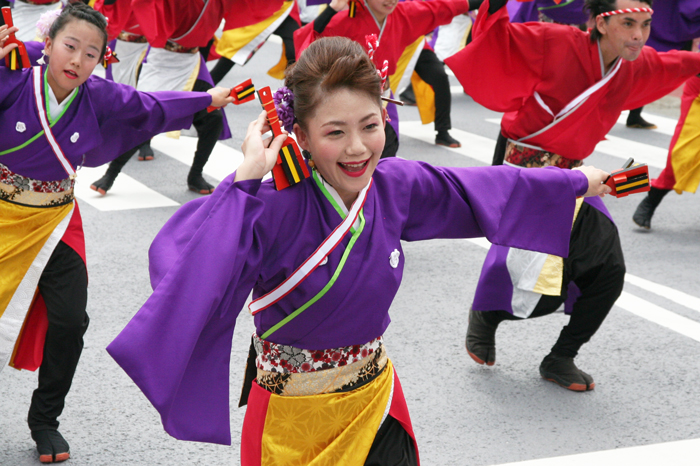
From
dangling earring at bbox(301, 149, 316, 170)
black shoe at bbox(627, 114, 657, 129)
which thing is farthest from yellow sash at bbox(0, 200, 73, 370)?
black shoe at bbox(627, 114, 657, 129)

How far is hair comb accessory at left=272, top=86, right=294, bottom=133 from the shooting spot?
1.96m

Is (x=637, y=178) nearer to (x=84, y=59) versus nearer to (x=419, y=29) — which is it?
(x=84, y=59)

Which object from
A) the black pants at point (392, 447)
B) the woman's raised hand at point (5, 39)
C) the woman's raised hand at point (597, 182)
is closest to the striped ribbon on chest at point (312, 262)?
the black pants at point (392, 447)

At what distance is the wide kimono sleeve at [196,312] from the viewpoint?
1708 mm

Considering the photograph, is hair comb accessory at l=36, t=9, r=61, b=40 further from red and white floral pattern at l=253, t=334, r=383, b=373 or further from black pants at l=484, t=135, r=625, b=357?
black pants at l=484, t=135, r=625, b=357

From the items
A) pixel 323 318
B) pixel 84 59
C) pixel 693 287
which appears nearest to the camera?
pixel 323 318

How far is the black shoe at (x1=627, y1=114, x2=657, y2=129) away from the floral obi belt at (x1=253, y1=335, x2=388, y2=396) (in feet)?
23.8

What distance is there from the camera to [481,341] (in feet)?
12.4

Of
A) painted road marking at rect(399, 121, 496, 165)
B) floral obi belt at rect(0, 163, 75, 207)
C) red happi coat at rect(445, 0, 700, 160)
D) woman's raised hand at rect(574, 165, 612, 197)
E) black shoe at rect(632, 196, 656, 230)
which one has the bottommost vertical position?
painted road marking at rect(399, 121, 496, 165)

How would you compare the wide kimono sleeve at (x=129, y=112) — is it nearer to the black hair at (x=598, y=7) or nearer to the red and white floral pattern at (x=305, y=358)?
the red and white floral pattern at (x=305, y=358)

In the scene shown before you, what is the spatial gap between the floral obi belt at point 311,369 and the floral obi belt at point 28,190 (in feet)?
4.53

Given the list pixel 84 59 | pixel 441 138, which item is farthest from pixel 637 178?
pixel 441 138

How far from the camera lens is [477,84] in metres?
3.72

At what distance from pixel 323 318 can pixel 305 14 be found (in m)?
7.84
